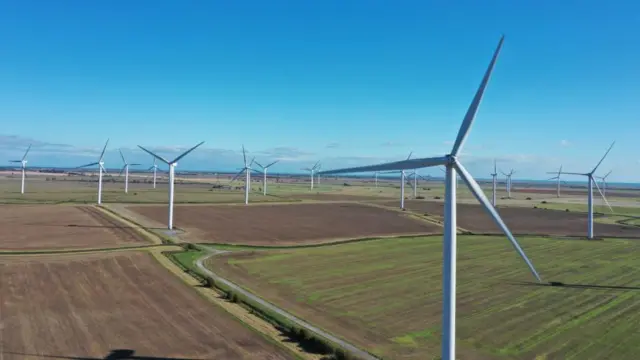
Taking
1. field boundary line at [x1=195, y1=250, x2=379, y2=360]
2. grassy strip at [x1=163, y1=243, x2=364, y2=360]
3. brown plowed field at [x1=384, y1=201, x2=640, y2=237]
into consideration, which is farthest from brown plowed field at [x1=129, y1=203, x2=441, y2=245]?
field boundary line at [x1=195, y1=250, x2=379, y2=360]

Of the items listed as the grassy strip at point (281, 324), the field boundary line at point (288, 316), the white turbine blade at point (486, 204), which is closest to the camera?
the white turbine blade at point (486, 204)

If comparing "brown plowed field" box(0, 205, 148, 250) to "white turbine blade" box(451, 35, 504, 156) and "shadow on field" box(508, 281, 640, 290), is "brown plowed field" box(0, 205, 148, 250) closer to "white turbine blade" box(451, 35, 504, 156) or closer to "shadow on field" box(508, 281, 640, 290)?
"shadow on field" box(508, 281, 640, 290)

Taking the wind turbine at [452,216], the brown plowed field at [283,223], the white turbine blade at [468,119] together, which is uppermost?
the white turbine blade at [468,119]

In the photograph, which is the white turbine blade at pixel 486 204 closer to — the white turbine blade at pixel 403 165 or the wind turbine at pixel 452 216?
the wind turbine at pixel 452 216

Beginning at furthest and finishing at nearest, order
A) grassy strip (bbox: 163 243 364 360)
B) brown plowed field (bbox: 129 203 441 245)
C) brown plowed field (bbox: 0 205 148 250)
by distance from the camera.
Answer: brown plowed field (bbox: 129 203 441 245) < brown plowed field (bbox: 0 205 148 250) < grassy strip (bbox: 163 243 364 360)

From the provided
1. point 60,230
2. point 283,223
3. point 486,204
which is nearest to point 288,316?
point 486,204

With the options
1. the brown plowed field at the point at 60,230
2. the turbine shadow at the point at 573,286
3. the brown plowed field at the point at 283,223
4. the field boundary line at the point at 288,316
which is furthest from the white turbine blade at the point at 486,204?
the brown plowed field at the point at 60,230
